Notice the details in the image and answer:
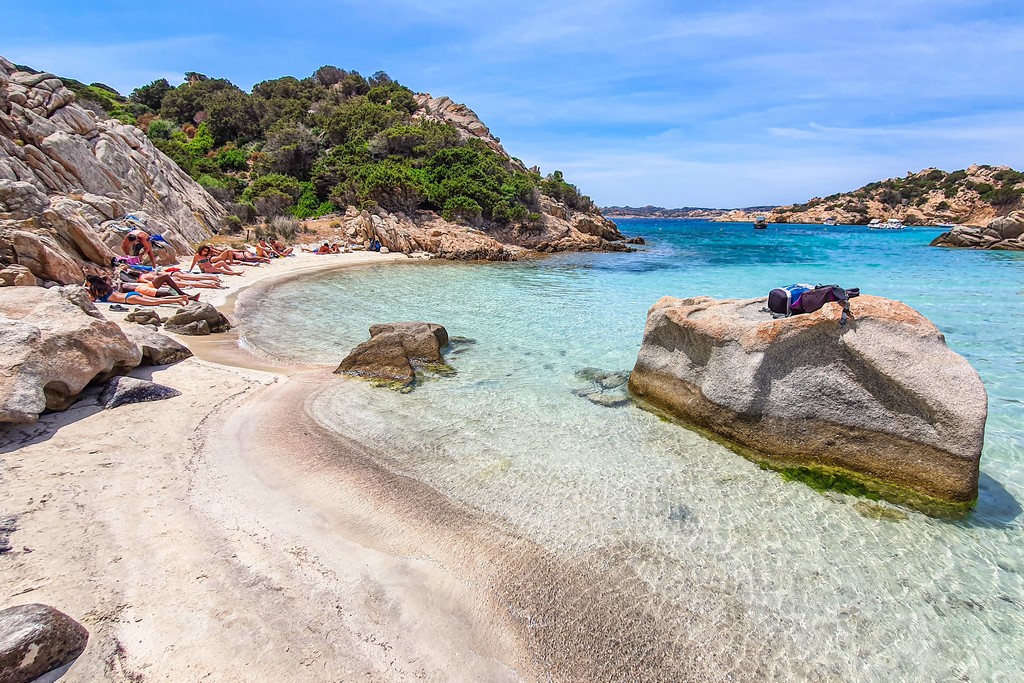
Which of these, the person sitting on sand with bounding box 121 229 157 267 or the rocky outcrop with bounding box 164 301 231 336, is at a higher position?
the person sitting on sand with bounding box 121 229 157 267

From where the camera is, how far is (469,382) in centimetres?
849

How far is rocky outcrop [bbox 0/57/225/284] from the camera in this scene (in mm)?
12516

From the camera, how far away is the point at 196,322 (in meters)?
10.9

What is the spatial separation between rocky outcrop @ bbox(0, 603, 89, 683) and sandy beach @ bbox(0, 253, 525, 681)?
11 cm

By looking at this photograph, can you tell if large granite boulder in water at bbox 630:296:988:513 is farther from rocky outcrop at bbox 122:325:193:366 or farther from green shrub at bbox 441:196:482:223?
green shrub at bbox 441:196:482:223

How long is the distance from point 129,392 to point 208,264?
14.9 m

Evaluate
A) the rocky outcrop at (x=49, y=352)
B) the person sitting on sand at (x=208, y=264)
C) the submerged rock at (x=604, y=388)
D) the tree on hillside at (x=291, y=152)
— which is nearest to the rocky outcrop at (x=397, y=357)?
the submerged rock at (x=604, y=388)

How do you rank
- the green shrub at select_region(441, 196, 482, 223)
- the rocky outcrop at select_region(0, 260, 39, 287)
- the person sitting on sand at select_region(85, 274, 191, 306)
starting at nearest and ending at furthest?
the rocky outcrop at select_region(0, 260, 39, 287)
the person sitting on sand at select_region(85, 274, 191, 306)
the green shrub at select_region(441, 196, 482, 223)

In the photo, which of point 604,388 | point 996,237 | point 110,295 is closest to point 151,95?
point 110,295

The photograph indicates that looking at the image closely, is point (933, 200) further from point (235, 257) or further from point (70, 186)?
point (70, 186)

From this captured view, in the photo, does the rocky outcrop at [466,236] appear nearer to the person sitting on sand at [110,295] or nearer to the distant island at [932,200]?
the person sitting on sand at [110,295]

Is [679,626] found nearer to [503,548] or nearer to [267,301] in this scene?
[503,548]

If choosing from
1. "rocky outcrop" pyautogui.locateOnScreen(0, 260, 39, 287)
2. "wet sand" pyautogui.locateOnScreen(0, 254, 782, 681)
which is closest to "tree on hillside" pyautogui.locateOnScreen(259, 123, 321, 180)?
"rocky outcrop" pyautogui.locateOnScreen(0, 260, 39, 287)

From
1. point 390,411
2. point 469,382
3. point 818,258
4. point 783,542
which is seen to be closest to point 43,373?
point 390,411
